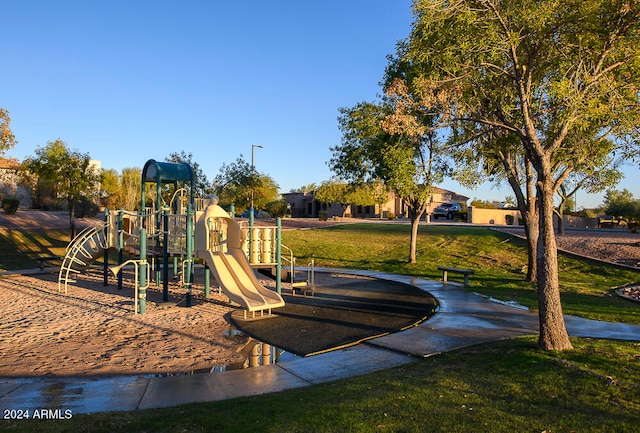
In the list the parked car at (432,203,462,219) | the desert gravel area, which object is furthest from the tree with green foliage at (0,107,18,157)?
the parked car at (432,203,462,219)

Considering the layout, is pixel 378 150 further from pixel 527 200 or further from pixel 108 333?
pixel 108 333

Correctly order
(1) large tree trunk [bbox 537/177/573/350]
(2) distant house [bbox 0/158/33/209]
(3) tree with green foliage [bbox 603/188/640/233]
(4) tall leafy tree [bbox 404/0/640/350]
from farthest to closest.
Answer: (3) tree with green foliage [bbox 603/188/640/233], (2) distant house [bbox 0/158/33/209], (4) tall leafy tree [bbox 404/0/640/350], (1) large tree trunk [bbox 537/177/573/350]

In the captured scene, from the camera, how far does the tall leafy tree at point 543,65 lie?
7664mm

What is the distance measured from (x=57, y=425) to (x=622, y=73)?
1086 centimetres

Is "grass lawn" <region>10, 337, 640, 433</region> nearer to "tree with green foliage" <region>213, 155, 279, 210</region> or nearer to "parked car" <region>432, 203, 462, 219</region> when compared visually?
"tree with green foliage" <region>213, 155, 279, 210</region>

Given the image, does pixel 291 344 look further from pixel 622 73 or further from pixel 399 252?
pixel 399 252

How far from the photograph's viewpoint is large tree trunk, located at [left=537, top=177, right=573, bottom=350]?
24.4ft

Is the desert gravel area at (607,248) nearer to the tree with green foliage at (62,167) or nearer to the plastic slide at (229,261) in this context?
the plastic slide at (229,261)

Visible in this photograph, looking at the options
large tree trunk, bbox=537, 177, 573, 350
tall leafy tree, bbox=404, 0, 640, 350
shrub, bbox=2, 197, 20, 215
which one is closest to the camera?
large tree trunk, bbox=537, 177, 573, 350

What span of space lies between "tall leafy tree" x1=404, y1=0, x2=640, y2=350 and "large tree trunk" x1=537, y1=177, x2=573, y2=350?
0.05 feet

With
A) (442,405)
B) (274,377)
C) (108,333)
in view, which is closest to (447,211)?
(108,333)

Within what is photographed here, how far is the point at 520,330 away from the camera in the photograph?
384 inches

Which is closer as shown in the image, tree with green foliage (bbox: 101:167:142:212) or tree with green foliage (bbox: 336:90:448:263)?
tree with green foliage (bbox: 336:90:448:263)

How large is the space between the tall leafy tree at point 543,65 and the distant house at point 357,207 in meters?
55.2
